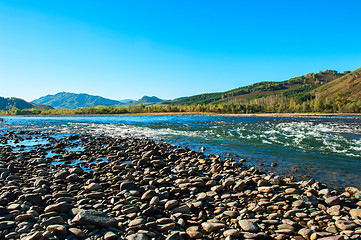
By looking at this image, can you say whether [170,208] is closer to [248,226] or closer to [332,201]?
[248,226]

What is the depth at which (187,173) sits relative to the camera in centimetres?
1241

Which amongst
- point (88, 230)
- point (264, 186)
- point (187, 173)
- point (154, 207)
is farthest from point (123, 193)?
point (264, 186)

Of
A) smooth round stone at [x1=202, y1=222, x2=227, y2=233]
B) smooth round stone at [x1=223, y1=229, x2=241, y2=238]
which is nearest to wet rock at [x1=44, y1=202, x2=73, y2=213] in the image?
smooth round stone at [x1=202, y1=222, x2=227, y2=233]

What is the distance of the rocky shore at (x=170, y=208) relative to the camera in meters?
Result: 6.14

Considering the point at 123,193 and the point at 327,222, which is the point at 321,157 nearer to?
the point at 327,222

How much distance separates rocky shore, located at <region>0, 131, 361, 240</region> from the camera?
6141 mm

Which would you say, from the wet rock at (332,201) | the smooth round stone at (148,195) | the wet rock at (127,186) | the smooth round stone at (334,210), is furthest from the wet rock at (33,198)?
the wet rock at (332,201)

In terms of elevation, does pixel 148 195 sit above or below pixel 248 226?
above

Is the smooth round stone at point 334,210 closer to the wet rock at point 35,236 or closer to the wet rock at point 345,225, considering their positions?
the wet rock at point 345,225

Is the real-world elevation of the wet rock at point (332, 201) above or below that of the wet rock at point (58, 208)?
below

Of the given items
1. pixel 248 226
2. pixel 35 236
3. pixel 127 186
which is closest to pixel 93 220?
pixel 35 236

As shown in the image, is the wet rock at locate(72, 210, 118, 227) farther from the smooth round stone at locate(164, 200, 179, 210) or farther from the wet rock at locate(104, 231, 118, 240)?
the smooth round stone at locate(164, 200, 179, 210)

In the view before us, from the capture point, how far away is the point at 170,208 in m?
7.91

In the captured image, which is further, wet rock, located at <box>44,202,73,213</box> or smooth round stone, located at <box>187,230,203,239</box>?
wet rock, located at <box>44,202,73,213</box>
